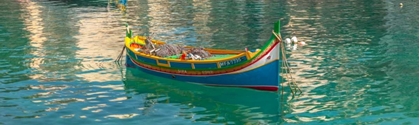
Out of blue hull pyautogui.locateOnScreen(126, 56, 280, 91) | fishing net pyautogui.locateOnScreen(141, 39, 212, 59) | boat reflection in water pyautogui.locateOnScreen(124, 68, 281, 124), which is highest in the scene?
fishing net pyautogui.locateOnScreen(141, 39, 212, 59)

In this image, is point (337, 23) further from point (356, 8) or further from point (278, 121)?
point (278, 121)

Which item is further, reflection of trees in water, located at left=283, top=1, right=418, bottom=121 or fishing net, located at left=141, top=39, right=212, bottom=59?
fishing net, located at left=141, top=39, right=212, bottom=59

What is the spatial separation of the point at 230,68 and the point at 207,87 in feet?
7.85

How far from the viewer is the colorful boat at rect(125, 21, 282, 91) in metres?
28.3

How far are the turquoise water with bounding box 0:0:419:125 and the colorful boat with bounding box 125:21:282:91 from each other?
→ 1.75 ft

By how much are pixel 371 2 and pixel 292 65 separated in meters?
50.7

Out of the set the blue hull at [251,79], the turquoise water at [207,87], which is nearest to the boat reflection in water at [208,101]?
the turquoise water at [207,87]

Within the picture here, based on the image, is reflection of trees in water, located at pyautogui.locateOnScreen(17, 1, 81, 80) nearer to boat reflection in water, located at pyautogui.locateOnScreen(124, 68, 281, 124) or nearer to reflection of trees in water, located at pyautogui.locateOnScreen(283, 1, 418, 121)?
boat reflection in water, located at pyautogui.locateOnScreen(124, 68, 281, 124)

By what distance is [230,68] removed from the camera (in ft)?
98.4

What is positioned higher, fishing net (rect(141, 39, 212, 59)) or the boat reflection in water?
fishing net (rect(141, 39, 212, 59))

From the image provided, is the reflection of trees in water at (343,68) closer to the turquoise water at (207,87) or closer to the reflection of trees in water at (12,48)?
the turquoise water at (207,87)

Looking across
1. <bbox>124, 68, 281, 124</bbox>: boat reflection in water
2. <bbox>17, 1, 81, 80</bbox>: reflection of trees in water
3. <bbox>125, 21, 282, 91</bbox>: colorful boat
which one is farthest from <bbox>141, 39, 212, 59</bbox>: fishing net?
<bbox>17, 1, 81, 80</bbox>: reflection of trees in water

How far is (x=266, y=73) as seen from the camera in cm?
2916

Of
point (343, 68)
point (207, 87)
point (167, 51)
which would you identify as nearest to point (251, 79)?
point (207, 87)
